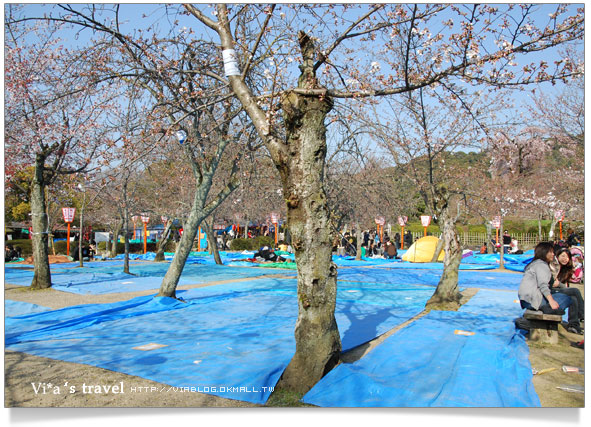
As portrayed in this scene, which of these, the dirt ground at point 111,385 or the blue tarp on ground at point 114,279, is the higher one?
the blue tarp on ground at point 114,279

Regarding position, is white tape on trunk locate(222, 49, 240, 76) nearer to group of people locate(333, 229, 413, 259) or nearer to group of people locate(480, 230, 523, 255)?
group of people locate(480, 230, 523, 255)

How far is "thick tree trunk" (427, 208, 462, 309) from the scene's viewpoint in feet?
24.4

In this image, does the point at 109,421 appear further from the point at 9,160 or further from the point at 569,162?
the point at 569,162

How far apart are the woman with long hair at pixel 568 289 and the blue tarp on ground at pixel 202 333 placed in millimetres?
1889

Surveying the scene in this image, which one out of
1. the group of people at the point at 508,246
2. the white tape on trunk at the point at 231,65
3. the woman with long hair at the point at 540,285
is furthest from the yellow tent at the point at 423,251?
the white tape on trunk at the point at 231,65

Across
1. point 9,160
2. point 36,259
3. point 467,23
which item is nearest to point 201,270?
point 36,259

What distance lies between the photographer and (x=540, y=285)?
542 cm

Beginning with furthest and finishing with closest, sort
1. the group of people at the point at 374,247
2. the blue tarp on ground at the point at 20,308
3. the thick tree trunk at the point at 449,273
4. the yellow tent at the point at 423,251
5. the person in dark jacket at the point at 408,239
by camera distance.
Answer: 1. the person in dark jacket at the point at 408,239
2. the group of people at the point at 374,247
3. the yellow tent at the point at 423,251
4. the thick tree trunk at the point at 449,273
5. the blue tarp on ground at the point at 20,308

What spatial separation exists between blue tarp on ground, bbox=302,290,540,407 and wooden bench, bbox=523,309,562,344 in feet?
0.55

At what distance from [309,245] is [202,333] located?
2.30m

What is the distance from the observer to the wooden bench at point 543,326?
5195 mm

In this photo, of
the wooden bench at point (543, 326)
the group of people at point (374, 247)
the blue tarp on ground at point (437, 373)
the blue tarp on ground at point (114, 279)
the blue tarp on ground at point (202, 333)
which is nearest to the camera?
the blue tarp on ground at point (437, 373)

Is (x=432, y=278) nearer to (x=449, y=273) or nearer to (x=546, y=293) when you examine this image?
(x=449, y=273)

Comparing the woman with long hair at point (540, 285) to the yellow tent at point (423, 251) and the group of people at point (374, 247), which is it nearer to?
the yellow tent at point (423, 251)
